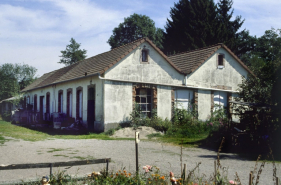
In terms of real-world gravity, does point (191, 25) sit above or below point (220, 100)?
above

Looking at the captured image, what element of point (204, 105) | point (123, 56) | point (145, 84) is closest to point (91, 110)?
point (145, 84)

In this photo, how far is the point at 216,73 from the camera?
2414 centimetres

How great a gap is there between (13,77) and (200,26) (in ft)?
146

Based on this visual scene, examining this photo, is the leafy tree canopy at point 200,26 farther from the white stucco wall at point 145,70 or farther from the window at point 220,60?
the white stucco wall at point 145,70

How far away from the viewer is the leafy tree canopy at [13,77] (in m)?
60.4

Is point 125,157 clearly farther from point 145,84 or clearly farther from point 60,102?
point 60,102

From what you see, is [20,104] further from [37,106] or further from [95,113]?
[95,113]

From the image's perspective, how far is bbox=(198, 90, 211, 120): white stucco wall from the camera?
2278 centimetres

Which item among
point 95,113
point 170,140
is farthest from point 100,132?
point 170,140

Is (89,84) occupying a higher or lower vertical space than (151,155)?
higher

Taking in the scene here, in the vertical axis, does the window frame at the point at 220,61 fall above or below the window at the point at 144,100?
above

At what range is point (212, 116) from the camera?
76.3ft

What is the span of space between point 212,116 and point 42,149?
1414 centimetres

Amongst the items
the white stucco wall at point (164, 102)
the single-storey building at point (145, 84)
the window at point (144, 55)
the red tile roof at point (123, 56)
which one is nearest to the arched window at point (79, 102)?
the single-storey building at point (145, 84)
